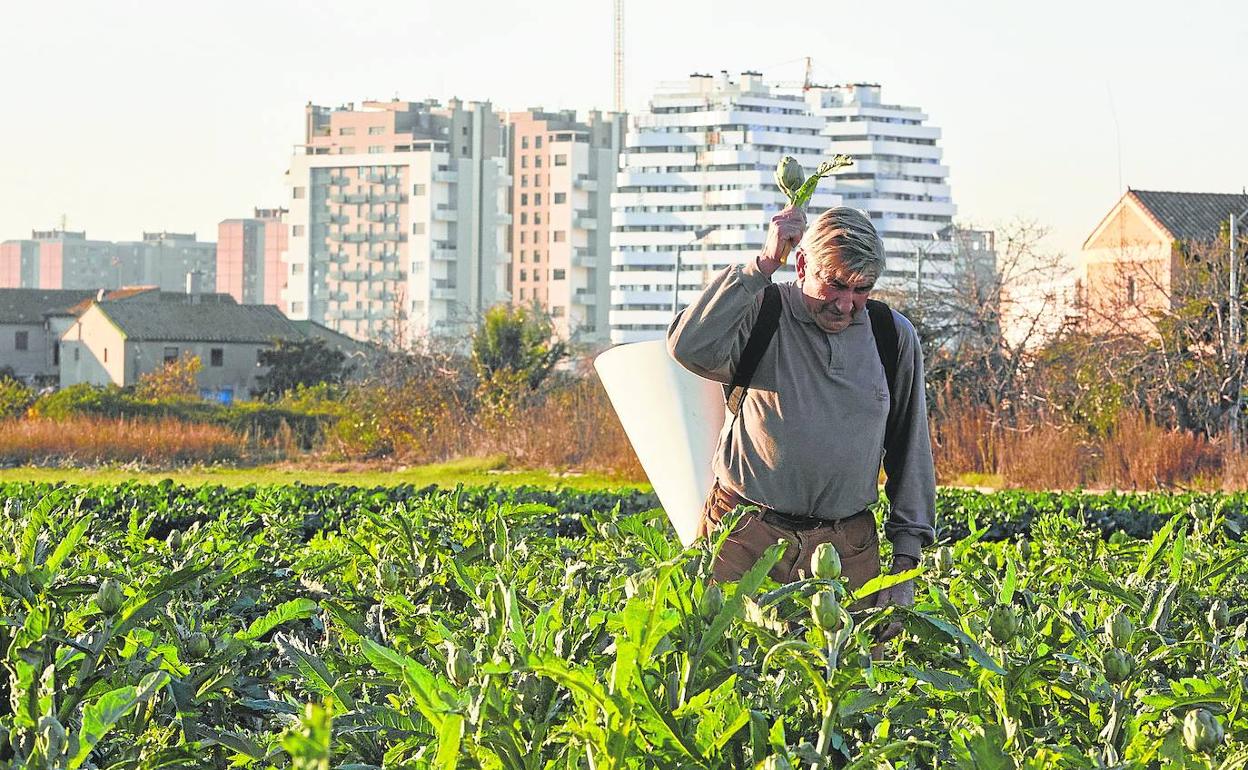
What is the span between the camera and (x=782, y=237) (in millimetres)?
3514

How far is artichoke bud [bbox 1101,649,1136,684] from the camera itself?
6.21 ft

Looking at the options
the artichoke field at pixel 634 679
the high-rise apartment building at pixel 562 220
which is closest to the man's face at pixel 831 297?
the artichoke field at pixel 634 679

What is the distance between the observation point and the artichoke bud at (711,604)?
1.79 meters

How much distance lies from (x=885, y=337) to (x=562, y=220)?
144 metres

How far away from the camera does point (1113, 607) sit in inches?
111

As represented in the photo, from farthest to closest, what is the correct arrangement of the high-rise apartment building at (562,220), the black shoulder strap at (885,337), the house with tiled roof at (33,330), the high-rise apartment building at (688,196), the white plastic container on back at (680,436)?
the high-rise apartment building at (562,220)
the high-rise apartment building at (688,196)
the house with tiled roof at (33,330)
the white plastic container on back at (680,436)
the black shoulder strap at (885,337)

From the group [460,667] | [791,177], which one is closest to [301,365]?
[791,177]

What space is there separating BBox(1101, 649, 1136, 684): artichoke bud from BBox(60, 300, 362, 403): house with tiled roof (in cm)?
7402

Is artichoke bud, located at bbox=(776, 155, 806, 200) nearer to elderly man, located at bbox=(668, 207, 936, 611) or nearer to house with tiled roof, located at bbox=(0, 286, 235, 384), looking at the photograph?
elderly man, located at bbox=(668, 207, 936, 611)

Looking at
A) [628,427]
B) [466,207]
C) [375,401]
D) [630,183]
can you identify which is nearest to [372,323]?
[466,207]

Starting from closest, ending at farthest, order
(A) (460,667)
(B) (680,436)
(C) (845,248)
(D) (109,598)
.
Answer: (A) (460,667)
(D) (109,598)
(C) (845,248)
(B) (680,436)

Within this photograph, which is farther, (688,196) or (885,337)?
(688,196)

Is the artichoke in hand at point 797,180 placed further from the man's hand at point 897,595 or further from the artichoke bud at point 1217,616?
the artichoke bud at point 1217,616

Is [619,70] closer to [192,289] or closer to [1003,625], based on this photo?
[192,289]
